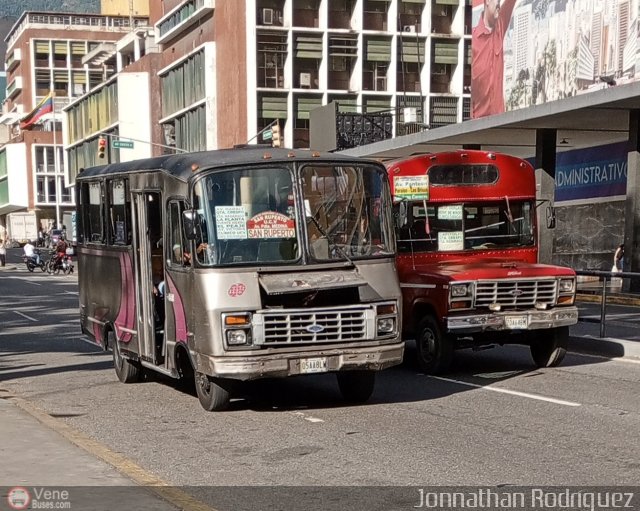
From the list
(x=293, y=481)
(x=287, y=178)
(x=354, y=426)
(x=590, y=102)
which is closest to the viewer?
(x=293, y=481)

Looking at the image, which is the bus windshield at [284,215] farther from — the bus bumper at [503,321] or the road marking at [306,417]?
the bus bumper at [503,321]

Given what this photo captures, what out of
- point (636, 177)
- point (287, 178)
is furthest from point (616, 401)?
point (636, 177)

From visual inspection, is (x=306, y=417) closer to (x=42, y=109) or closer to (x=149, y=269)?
(x=149, y=269)

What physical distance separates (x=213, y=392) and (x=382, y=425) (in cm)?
199

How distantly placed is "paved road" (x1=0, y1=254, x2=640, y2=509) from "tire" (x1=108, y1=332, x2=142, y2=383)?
203mm

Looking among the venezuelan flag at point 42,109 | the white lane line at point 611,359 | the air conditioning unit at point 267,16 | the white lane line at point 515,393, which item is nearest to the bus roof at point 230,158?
the white lane line at point 515,393

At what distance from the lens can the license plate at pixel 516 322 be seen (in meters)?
14.2

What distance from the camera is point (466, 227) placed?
51.6 feet

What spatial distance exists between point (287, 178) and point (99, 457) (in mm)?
3895

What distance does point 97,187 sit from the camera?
48.7ft

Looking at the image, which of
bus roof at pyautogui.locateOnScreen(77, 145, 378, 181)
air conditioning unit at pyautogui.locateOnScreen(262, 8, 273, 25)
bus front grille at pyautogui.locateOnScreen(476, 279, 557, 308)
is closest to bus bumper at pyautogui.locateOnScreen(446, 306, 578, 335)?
bus front grille at pyautogui.locateOnScreen(476, 279, 557, 308)

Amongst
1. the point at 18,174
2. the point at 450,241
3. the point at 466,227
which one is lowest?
the point at 450,241

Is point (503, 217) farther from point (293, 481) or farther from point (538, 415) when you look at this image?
point (293, 481)

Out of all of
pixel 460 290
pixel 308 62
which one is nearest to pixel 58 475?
pixel 460 290
